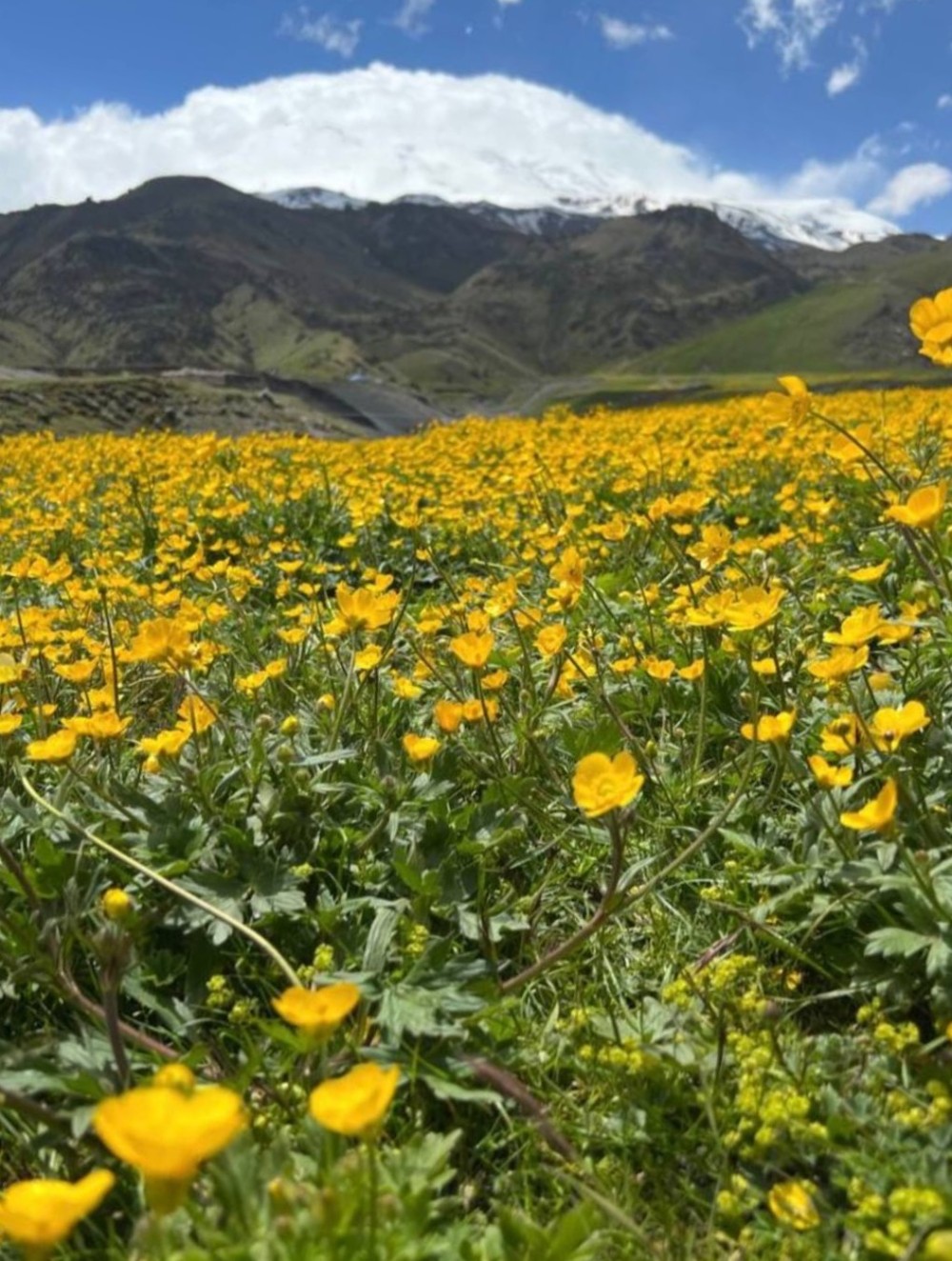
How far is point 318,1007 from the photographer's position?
45.7 inches

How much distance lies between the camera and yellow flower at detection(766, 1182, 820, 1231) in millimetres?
1308

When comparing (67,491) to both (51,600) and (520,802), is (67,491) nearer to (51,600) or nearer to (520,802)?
(51,600)

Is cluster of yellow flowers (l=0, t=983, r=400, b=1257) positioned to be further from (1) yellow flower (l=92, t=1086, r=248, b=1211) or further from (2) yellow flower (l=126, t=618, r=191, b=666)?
(2) yellow flower (l=126, t=618, r=191, b=666)

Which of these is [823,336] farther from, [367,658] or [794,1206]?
[794,1206]

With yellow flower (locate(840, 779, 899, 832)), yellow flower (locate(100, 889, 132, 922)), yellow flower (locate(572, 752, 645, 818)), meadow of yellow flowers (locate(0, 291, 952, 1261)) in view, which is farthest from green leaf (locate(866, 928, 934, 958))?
yellow flower (locate(100, 889, 132, 922))

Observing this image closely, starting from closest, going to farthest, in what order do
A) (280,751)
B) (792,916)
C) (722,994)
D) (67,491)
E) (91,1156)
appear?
(91,1156)
(722,994)
(792,916)
(280,751)
(67,491)

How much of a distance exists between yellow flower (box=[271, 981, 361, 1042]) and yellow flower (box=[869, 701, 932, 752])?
1.01 metres

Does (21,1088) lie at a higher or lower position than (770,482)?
lower

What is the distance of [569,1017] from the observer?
1.80 meters

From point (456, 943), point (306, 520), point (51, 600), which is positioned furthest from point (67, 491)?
point (456, 943)

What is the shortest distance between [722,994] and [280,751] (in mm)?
954

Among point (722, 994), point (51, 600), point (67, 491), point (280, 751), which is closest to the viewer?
point (722, 994)

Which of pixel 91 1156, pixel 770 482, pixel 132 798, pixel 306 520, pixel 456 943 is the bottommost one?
pixel 91 1156

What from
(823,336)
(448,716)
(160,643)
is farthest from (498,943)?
(823,336)
